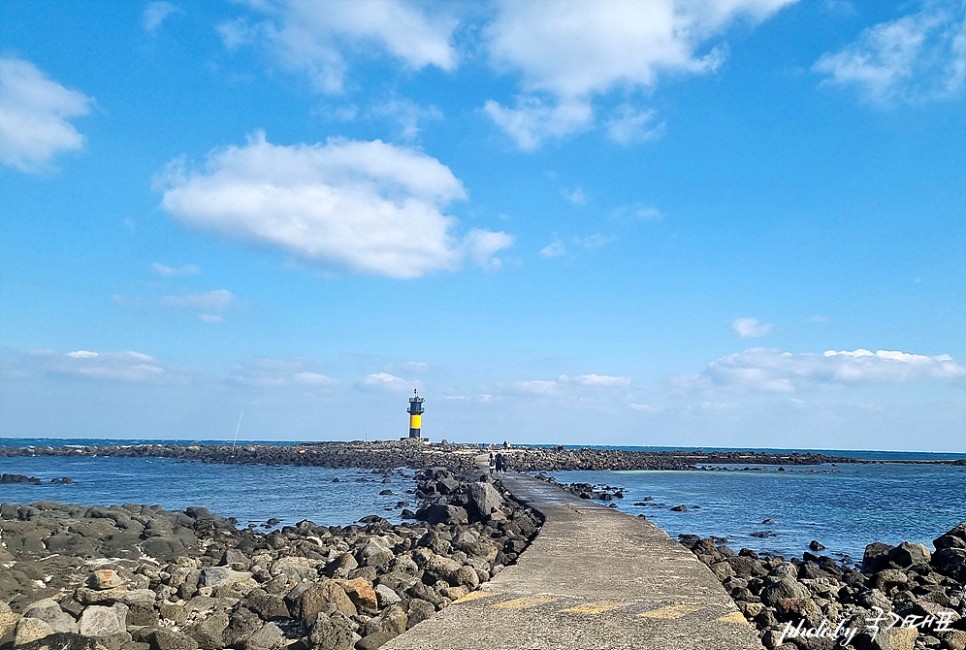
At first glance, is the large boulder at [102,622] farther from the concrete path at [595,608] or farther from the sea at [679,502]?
the sea at [679,502]

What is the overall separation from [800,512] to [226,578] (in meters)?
20.2

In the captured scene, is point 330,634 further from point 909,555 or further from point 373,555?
point 909,555

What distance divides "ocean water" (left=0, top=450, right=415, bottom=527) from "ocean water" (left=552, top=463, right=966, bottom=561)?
8.68 metres

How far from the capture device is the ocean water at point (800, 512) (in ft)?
55.8

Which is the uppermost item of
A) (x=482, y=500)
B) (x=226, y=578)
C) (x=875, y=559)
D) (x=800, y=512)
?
(x=482, y=500)

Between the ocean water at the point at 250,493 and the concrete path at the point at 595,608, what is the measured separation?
1043cm

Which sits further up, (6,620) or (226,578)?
(6,620)

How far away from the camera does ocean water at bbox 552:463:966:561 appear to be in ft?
55.8

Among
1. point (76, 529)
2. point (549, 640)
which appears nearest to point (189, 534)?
point (76, 529)

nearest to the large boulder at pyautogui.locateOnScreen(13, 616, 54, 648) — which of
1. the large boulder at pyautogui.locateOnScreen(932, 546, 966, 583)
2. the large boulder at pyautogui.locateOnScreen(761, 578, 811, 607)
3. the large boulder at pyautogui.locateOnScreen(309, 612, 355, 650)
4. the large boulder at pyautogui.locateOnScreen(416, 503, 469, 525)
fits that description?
the large boulder at pyautogui.locateOnScreen(309, 612, 355, 650)

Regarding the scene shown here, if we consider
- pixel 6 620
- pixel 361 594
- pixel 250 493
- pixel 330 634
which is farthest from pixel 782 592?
pixel 250 493

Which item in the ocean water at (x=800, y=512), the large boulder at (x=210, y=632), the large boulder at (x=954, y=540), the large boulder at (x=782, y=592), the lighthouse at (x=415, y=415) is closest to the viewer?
the large boulder at (x=210, y=632)

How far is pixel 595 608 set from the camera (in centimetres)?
676

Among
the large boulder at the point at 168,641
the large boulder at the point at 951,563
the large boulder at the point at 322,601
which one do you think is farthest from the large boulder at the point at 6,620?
the large boulder at the point at 951,563
